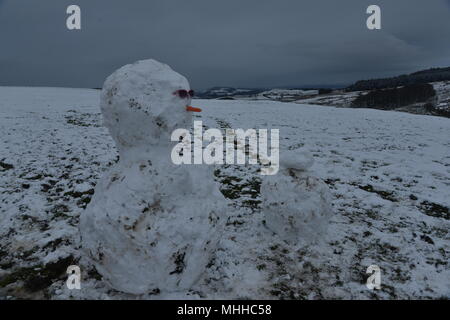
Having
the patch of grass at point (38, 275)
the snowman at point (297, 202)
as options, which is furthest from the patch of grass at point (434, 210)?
the patch of grass at point (38, 275)

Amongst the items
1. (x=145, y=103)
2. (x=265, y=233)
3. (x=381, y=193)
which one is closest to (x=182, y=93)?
(x=145, y=103)

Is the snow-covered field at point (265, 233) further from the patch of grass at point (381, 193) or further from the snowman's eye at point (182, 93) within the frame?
the snowman's eye at point (182, 93)

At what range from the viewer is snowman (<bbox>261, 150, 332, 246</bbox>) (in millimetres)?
4988

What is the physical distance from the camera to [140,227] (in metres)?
3.52

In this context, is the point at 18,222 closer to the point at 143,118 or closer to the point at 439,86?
the point at 143,118

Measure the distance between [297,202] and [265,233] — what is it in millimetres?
975

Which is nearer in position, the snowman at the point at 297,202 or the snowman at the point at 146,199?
the snowman at the point at 146,199

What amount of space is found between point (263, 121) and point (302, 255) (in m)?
15.6

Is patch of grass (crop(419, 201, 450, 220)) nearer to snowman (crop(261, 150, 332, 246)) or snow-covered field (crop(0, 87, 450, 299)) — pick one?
snow-covered field (crop(0, 87, 450, 299))

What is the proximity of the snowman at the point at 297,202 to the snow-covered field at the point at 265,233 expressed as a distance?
267 mm

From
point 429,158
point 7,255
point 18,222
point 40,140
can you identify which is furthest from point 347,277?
point 40,140

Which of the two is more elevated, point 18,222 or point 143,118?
point 143,118

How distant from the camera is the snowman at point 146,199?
3504 millimetres

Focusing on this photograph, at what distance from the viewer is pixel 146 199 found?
3.57 metres
